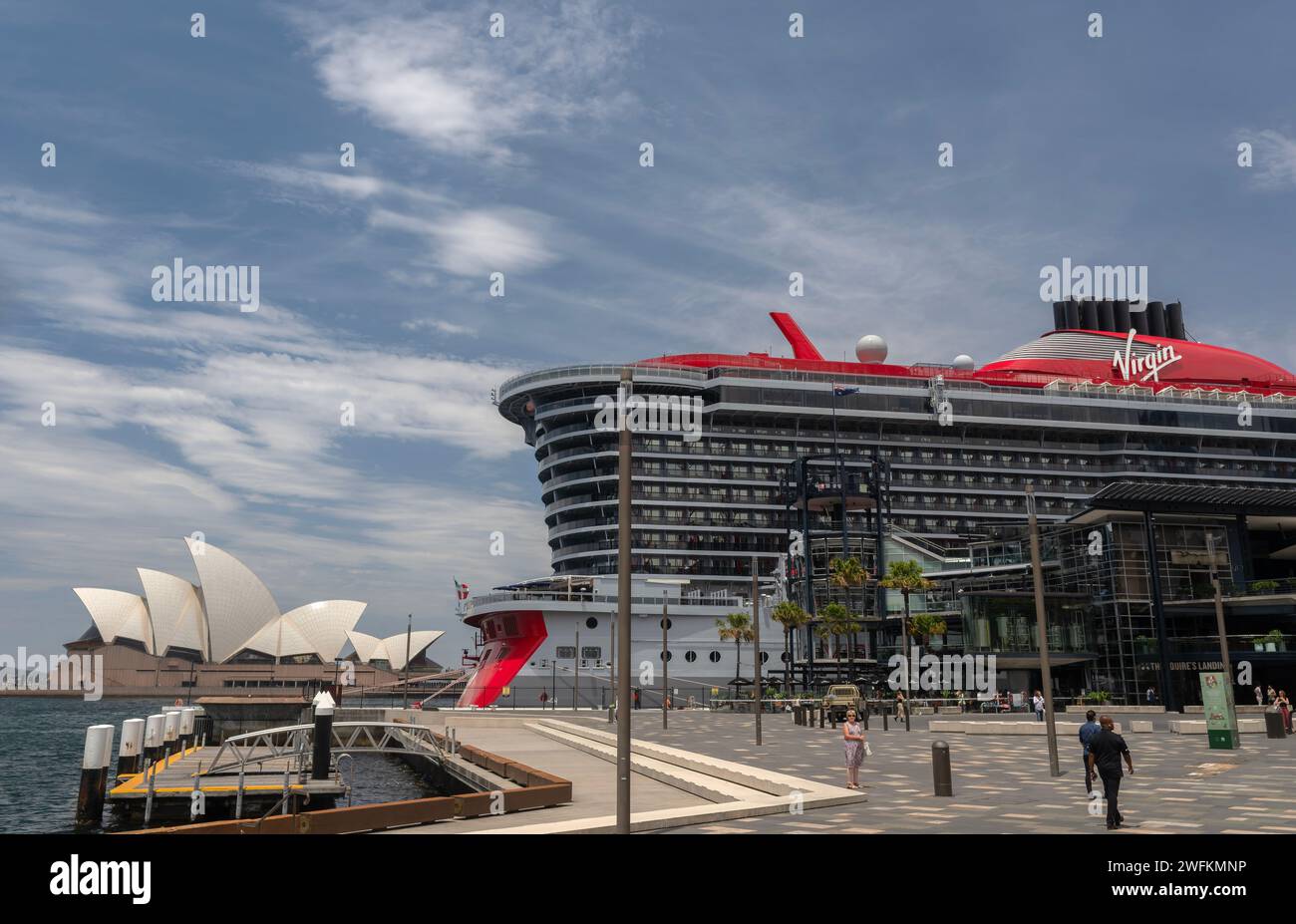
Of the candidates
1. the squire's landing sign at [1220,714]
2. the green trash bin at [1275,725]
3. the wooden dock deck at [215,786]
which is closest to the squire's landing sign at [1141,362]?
the green trash bin at [1275,725]

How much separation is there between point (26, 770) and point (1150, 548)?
60724 millimetres

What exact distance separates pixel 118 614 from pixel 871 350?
11330cm

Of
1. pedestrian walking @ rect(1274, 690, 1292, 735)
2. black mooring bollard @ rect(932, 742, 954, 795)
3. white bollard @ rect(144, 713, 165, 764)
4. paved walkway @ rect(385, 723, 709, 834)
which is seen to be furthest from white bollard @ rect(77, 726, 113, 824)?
pedestrian walking @ rect(1274, 690, 1292, 735)

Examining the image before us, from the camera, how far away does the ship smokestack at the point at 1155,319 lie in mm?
107688

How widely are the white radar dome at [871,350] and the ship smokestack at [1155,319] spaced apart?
3497 centimetres

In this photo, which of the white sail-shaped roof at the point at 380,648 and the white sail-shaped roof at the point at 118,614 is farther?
the white sail-shaped roof at the point at 380,648

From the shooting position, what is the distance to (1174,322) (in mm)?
107875

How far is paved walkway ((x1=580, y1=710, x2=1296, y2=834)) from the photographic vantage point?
47.1 ft


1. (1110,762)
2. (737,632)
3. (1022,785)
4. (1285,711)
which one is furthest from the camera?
(737,632)

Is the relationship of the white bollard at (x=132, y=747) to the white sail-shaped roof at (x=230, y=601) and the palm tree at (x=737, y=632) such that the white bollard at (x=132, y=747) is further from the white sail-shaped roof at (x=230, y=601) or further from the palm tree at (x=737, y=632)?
the white sail-shaped roof at (x=230, y=601)

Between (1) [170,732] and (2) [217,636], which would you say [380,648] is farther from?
(1) [170,732]

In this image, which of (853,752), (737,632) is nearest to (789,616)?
(737,632)

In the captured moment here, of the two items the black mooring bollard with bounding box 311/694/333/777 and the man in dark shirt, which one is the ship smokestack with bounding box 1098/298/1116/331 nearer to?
the black mooring bollard with bounding box 311/694/333/777
